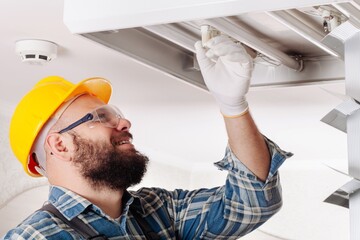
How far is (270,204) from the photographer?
190 cm

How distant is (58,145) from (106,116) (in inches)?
6.6

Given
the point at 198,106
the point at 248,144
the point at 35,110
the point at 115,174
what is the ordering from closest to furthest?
the point at 248,144, the point at 115,174, the point at 35,110, the point at 198,106

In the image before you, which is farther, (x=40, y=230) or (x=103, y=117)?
(x=103, y=117)

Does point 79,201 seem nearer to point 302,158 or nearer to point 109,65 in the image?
point 109,65

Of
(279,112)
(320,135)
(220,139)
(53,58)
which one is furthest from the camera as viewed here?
(220,139)

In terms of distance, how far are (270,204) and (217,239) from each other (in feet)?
0.72

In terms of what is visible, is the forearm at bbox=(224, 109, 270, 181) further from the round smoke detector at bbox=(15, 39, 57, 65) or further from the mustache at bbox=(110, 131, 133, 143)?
the round smoke detector at bbox=(15, 39, 57, 65)

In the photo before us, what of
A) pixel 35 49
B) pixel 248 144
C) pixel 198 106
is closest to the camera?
pixel 248 144

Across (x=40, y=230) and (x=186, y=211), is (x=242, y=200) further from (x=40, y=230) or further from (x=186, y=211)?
(x=40, y=230)

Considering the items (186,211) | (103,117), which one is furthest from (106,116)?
(186,211)

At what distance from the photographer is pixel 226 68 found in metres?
1.62

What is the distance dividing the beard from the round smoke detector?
66cm

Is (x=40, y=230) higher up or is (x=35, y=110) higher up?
(x=35, y=110)

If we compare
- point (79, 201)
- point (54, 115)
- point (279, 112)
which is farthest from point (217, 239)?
point (279, 112)
